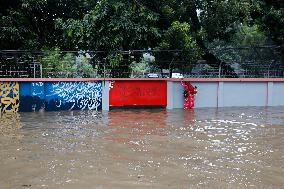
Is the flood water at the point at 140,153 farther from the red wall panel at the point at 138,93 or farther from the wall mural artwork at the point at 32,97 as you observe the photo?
the red wall panel at the point at 138,93

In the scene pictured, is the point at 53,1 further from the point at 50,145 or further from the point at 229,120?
the point at 50,145

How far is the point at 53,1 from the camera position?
70.0 feet

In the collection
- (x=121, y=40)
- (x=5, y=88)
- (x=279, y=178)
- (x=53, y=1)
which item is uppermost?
(x=53, y=1)

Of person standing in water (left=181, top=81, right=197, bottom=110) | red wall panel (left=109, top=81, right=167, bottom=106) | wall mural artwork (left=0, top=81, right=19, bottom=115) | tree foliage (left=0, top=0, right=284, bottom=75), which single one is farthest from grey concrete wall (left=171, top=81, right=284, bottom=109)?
wall mural artwork (left=0, top=81, right=19, bottom=115)

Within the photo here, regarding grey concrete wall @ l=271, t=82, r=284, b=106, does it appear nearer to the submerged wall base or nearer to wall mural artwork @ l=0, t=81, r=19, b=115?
the submerged wall base

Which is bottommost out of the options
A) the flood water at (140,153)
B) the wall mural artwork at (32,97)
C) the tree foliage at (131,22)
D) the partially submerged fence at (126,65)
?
the flood water at (140,153)

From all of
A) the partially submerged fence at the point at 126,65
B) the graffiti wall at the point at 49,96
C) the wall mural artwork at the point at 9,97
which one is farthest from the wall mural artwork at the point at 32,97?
the partially submerged fence at the point at 126,65

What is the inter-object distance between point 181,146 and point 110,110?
974 cm

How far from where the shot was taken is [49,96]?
723 inches

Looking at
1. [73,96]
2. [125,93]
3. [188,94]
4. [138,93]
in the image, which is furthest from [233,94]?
[73,96]

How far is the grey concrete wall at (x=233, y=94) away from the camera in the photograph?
20422mm

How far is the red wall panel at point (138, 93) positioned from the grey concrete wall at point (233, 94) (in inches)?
20.0

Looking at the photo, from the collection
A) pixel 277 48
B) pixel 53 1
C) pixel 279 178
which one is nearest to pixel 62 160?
pixel 279 178

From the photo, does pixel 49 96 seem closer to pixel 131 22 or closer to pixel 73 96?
pixel 73 96
